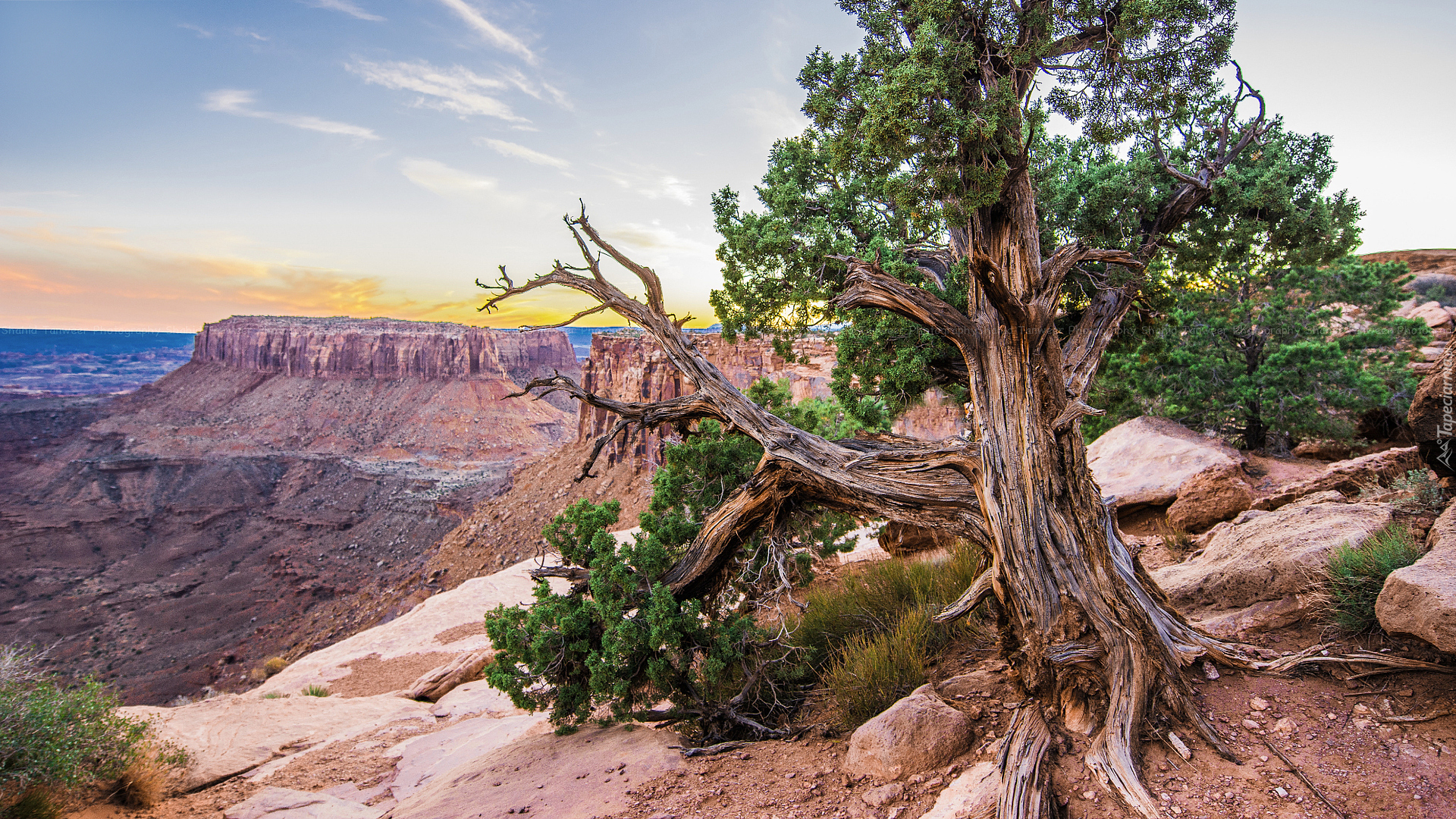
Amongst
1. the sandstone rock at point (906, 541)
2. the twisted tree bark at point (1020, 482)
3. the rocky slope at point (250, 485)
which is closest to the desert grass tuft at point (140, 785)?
the twisted tree bark at point (1020, 482)

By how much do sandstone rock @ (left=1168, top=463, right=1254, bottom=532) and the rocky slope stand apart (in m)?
32.4

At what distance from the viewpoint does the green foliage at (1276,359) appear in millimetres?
11352

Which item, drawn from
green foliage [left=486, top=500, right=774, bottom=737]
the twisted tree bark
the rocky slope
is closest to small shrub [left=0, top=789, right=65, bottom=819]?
green foliage [left=486, top=500, right=774, bottom=737]

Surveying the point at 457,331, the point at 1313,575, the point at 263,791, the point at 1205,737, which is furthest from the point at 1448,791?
the point at 457,331

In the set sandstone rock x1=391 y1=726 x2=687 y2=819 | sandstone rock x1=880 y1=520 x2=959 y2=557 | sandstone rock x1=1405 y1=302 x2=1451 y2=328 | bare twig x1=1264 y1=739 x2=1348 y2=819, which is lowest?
sandstone rock x1=391 y1=726 x2=687 y2=819

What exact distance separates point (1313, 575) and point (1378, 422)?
10754 millimetres

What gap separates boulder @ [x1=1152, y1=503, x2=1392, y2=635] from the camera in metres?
5.18

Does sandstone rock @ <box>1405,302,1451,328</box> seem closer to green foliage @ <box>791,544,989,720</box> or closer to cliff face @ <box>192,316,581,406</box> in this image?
green foliage @ <box>791,544,989,720</box>

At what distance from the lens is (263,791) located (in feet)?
20.6

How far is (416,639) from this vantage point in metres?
17.4

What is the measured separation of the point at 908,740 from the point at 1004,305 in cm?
333

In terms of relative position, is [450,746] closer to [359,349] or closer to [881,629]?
[881,629]

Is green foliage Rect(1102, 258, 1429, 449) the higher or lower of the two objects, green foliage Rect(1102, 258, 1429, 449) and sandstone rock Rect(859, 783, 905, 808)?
the higher

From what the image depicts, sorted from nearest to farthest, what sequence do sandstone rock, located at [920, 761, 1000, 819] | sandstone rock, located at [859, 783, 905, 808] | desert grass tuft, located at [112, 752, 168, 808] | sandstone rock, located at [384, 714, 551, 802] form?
sandstone rock, located at [920, 761, 1000, 819], sandstone rock, located at [859, 783, 905, 808], desert grass tuft, located at [112, 752, 168, 808], sandstone rock, located at [384, 714, 551, 802]
